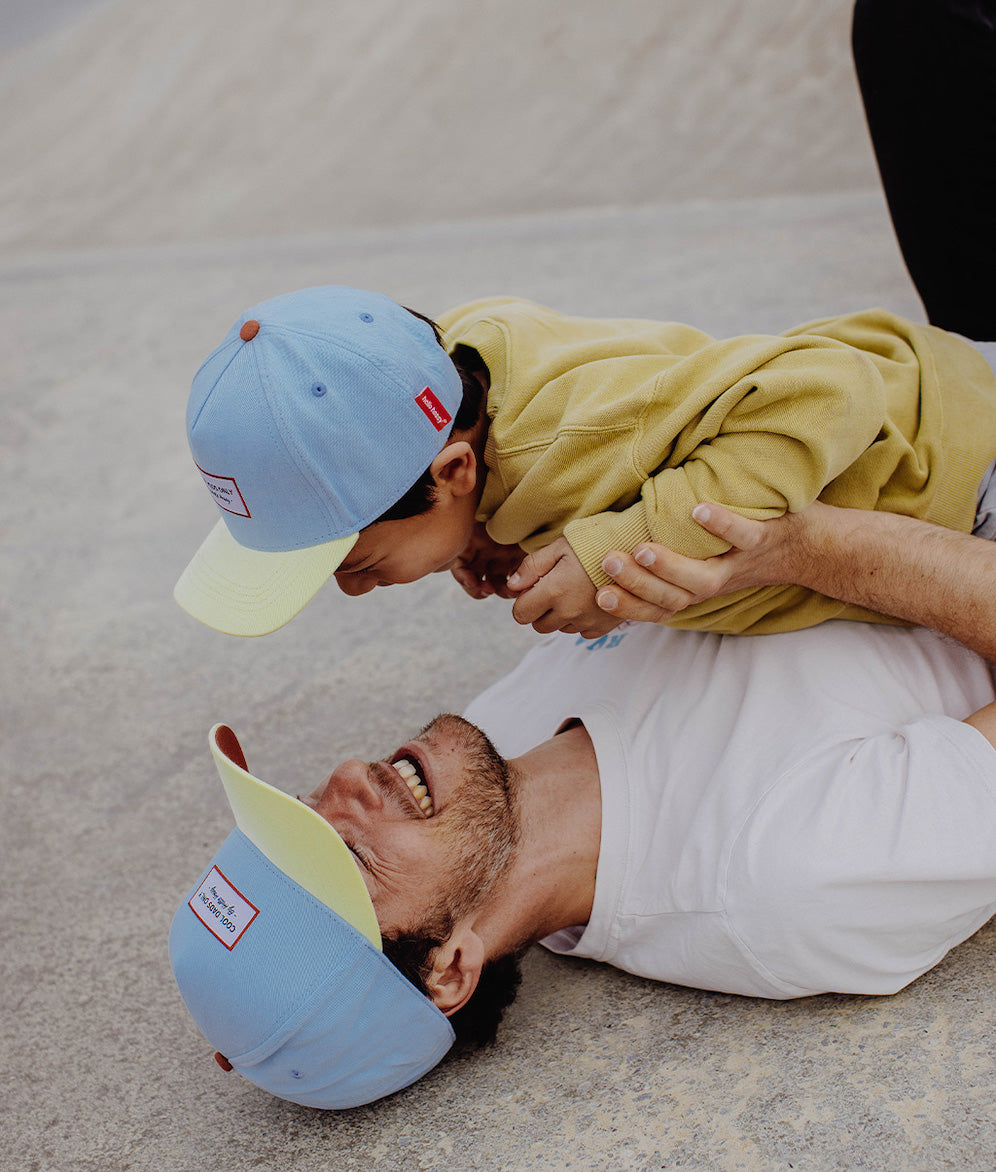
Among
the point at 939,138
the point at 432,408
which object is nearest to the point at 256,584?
the point at 432,408

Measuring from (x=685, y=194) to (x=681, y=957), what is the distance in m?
6.67

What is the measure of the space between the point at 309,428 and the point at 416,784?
1.92ft

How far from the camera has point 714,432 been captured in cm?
176

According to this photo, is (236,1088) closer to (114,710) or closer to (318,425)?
(318,425)

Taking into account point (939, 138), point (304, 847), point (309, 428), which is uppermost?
point (309, 428)

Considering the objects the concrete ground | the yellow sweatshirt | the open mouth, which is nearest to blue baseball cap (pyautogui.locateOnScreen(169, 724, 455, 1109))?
the concrete ground

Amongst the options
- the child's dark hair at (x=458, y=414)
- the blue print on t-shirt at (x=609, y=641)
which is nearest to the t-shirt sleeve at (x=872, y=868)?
the blue print on t-shirt at (x=609, y=641)

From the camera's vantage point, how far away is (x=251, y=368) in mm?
1646

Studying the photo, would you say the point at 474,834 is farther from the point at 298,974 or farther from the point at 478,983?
the point at 298,974

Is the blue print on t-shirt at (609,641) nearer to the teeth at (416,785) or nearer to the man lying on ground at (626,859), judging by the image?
the man lying on ground at (626,859)

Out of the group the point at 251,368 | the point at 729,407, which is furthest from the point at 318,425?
the point at 729,407

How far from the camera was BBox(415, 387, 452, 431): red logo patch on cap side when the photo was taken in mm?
1707

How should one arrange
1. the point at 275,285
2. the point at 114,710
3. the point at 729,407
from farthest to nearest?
the point at 275,285 → the point at 114,710 → the point at 729,407

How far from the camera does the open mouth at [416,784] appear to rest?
1806 mm
